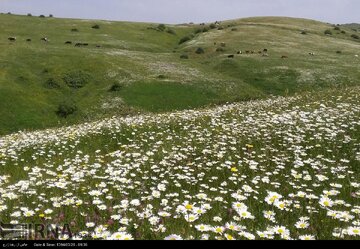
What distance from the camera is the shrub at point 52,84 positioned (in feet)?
180

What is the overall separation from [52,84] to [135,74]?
11.8 meters

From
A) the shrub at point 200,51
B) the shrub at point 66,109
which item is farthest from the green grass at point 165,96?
the shrub at point 200,51

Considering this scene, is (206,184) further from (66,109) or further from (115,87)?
(115,87)

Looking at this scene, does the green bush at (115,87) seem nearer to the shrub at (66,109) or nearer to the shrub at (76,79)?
the shrub at (76,79)

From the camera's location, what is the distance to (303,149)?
1281 cm

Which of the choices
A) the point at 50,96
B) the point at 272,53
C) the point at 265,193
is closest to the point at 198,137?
the point at 265,193

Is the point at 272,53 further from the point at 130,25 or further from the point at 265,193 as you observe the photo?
the point at 265,193

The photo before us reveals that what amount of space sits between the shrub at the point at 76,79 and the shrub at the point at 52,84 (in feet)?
5.24

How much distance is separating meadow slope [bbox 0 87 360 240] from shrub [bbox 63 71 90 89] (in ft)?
126

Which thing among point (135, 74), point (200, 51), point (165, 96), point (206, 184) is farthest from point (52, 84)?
point (206, 184)

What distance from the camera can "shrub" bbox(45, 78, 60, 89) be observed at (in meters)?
54.8

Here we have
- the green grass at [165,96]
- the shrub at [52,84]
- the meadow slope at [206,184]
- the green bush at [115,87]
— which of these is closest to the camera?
the meadow slope at [206,184]

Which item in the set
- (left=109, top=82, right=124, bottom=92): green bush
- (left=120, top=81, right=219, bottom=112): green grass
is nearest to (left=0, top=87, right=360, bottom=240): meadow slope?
(left=120, top=81, right=219, bottom=112): green grass

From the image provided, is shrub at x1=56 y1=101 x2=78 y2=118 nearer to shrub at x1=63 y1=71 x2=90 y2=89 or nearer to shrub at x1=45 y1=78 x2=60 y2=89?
shrub at x1=45 y1=78 x2=60 y2=89
